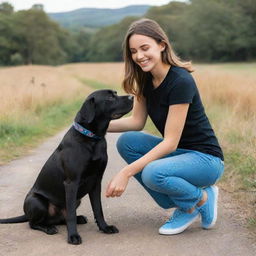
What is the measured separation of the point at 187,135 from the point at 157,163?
423 millimetres

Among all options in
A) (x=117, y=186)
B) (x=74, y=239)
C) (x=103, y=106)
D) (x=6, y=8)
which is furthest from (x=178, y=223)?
(x=6, y=8)

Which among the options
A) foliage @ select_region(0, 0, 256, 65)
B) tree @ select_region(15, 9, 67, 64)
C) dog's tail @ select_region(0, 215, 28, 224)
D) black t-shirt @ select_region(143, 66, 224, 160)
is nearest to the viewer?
black t-shirt @ select_region(143, 66, 224, 160)

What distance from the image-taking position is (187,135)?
3.78m

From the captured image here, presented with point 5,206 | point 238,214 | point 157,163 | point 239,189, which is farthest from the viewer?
point 239,189

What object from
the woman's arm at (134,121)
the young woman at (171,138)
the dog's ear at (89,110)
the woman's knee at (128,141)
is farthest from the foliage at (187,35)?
the dog's ear at (89,110)

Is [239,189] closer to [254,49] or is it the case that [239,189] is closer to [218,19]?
[254,49]

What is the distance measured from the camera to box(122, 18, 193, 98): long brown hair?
3654 millimetres

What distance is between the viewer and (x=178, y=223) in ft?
12.0

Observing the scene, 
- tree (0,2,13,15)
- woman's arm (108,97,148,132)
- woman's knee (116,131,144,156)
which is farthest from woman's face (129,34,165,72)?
tree (0,2,13,15)

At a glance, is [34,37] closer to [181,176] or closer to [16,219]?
[16,219]

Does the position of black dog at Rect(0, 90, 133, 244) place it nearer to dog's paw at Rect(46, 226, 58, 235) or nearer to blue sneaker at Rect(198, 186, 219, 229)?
dog's paw at Rect(46, 226, 58, 235)

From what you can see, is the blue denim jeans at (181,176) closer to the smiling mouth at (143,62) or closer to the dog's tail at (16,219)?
the smiling mouth at (143,62)

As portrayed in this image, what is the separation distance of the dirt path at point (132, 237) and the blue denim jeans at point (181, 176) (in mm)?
290

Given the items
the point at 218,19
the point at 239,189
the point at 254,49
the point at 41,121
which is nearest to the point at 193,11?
the point at 218,19
